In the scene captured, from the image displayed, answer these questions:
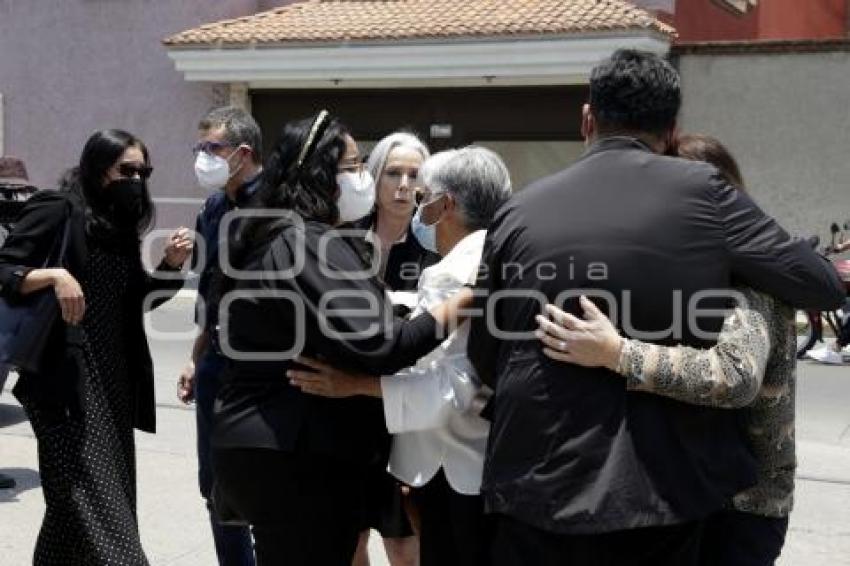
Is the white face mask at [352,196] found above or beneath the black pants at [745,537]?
above

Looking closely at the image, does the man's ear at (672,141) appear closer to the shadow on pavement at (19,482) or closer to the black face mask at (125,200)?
the black face mask at (125,200)

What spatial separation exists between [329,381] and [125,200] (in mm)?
1533

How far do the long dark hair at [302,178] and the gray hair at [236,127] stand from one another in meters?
1.32

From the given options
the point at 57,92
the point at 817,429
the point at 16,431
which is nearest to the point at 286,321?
the point at 16,431

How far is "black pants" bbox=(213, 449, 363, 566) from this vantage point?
9.29 ft

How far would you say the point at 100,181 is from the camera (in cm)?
394

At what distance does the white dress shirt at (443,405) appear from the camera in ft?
9.20

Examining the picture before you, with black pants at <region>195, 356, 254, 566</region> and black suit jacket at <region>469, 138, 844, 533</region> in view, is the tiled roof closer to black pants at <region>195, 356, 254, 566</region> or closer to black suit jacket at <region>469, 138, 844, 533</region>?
black pants at <region>195, 356, 254, 566</region>

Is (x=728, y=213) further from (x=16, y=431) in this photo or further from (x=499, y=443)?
(x=16, y=431)

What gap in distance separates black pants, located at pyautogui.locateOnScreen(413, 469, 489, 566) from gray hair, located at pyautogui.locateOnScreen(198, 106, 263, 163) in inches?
66.0

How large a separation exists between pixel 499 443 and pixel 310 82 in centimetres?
1701

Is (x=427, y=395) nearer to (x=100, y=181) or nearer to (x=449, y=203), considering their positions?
(x=449, y=203)

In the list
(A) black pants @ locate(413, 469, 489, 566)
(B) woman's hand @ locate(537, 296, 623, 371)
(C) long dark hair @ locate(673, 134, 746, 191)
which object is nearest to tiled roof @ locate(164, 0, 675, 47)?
(C) long dark hair @ locate(673, 134, 746, 191)

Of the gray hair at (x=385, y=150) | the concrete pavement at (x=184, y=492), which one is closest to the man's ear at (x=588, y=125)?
the gray hair at (x=385, y=150)
